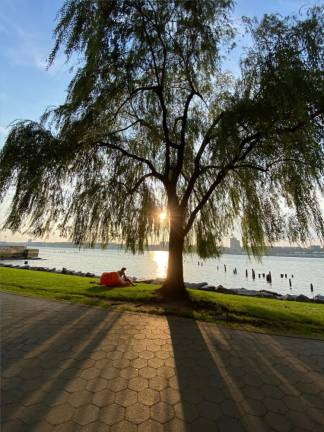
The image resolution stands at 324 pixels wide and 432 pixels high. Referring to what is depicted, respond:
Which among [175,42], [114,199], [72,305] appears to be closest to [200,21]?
[175,42]

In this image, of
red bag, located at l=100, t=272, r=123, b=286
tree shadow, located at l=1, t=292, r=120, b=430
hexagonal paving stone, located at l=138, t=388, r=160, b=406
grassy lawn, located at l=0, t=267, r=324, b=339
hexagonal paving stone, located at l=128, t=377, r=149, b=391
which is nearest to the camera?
tree shadow, located at l=1, t=292, r=120, b=430

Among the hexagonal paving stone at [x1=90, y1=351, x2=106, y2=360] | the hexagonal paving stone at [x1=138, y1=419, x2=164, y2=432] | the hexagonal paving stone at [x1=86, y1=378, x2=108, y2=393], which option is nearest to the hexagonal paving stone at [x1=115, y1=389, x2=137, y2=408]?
the hexagonal paving stone at [x1=86, y1=378, x2=108, y2=393]

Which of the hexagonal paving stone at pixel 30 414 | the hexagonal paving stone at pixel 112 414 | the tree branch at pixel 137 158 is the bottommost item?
the hexagonal paving stone at pixel 112 414

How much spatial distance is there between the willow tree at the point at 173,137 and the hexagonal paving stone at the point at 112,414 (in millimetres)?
6291

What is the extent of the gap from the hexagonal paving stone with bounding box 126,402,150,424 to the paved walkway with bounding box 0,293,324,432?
0.01 metres

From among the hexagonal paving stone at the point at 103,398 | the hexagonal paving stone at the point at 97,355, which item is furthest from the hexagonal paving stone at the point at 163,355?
the hexagonal paving stone at the point at 103,398

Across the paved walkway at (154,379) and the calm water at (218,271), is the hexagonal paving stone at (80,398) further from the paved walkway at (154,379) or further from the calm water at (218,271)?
the calm water at (218,271)

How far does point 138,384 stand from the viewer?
3879mm

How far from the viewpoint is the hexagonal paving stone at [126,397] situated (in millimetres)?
3401

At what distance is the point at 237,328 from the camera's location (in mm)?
6863

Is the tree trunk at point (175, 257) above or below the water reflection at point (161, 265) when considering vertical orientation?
above

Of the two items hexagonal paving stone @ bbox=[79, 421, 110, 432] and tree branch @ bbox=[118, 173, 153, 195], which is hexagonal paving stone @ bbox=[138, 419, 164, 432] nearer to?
hexagonal paving stone @ bbox=[79, 421, 110, 432]

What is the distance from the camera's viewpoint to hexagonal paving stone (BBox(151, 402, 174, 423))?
3.13m

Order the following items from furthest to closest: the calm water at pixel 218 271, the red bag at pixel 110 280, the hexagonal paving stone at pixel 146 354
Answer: the calm water at pixel 218 271 → the red bag at pixel 110 280 → the hexagonal paving stone at pixel 146 354
